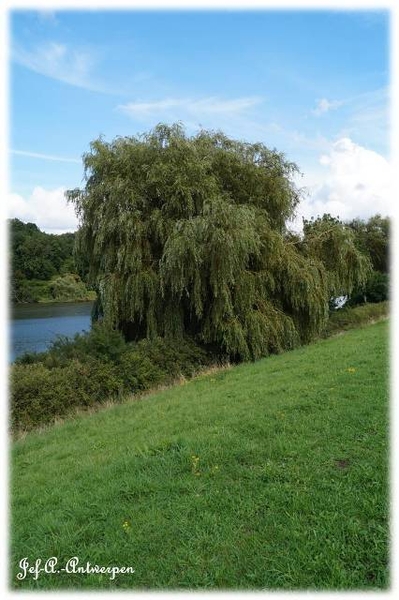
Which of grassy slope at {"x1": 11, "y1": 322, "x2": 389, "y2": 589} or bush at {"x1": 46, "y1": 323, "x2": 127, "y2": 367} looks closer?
grassy slope at {"x1": 11, "y1": 322, "x2": 389, "y2": 589}

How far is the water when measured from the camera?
21.0m

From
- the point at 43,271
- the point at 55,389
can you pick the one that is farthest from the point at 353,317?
the point at 43,271

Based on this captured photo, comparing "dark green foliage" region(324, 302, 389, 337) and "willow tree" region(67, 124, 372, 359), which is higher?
"willow tree" region(67, 124, 372, 359)

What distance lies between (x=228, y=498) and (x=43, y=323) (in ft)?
97.4

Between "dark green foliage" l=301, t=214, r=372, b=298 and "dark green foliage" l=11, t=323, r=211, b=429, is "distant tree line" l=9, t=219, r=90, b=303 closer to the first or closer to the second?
"dark green foliage" l=301, t=214, r=372, b=298

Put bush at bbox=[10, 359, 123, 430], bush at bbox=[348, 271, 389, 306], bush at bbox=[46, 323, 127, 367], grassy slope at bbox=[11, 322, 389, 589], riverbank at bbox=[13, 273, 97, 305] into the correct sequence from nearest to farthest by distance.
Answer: grassy slope at bbox=[11, 322, 389, 589]
bush at bbox=[10, 359, 123, 430]
bush at bbox=[46, 323, 127, 367]
bush at bbox=[348, 271, 389, 306]
riverbank at bbox=[13, 273, 97, 305]

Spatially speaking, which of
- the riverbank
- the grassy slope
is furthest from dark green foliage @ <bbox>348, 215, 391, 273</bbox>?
the grassy slope

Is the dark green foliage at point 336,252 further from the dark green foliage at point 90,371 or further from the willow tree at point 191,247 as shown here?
the dark green foliage at point 90,371

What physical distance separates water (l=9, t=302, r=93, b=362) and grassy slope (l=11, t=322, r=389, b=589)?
1236 centimetres

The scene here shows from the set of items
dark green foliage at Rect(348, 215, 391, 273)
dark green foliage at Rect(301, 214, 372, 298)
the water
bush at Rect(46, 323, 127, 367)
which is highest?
dark green foliage at Rect(348, 215, 391, 273)

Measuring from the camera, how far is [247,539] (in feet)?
8.94

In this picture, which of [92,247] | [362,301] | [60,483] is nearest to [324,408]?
[60,483]

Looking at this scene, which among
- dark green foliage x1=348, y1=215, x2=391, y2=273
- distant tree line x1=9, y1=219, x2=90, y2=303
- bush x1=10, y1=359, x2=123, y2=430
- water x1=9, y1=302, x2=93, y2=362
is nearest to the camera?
bush x1=10, y1=359, x2=123, y2=430

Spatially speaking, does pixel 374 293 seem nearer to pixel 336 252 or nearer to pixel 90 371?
pixel 336 252
